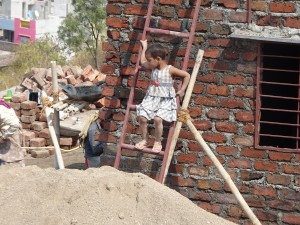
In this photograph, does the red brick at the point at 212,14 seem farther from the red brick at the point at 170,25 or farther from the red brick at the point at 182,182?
the red brick at the point at 182,182

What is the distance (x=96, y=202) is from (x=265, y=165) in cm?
182

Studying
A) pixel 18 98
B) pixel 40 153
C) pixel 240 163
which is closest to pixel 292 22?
pixel 240 163

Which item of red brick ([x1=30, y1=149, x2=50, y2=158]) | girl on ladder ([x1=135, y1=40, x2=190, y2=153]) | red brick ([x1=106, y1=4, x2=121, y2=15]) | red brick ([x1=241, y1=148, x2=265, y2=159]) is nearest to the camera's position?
girl on ladder ([x1=135, y1=40, x2=190, y2=153])

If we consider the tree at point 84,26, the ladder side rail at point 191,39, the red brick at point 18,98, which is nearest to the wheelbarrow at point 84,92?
the red brick at point 18,98

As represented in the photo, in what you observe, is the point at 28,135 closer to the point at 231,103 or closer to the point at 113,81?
the point at 113,81

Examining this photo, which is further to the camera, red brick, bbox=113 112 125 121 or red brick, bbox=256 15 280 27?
red brick, bbox=113 112 125 121

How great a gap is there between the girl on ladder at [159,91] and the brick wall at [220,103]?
1.35 ft

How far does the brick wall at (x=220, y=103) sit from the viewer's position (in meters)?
5.73

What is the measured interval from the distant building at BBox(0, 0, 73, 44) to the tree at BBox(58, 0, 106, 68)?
19089 mm

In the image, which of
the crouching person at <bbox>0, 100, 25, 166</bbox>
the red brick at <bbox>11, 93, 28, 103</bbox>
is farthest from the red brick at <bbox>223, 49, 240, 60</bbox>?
the red brick at <bbox>11, 93, 28, 103</bbox>

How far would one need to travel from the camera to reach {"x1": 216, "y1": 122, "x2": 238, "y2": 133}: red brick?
585 centimetres

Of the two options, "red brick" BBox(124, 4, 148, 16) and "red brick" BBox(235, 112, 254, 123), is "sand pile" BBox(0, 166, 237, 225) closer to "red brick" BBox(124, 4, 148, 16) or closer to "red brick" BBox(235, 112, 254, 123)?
"red brick" BBox(235, 112, 254, 123)

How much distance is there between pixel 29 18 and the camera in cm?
5353

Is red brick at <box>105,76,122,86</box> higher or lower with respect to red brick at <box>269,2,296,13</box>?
lower
